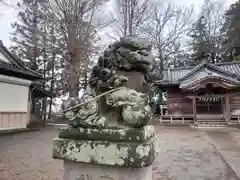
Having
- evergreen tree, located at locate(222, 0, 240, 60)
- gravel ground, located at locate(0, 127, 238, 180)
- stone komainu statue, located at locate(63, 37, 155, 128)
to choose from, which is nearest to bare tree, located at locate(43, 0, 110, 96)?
gravel ground, located at locate(0, 127, 238, 180)

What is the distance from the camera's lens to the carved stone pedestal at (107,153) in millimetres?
1268

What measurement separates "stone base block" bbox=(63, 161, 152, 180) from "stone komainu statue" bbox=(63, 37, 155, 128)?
0.78 feet

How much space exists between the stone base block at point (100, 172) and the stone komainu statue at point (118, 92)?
0.24 meters

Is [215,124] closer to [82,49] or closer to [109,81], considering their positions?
[82,49]

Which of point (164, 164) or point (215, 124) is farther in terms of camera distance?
point (215, 124)

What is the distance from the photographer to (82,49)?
1445cm

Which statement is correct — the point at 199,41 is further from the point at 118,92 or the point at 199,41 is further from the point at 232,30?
the point at 118,92

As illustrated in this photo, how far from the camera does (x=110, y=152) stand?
4.24 feet

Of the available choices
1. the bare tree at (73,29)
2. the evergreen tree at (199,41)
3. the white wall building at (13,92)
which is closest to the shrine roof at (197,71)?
the bare tree at (73,29)

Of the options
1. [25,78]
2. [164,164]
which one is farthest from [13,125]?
[164,164]

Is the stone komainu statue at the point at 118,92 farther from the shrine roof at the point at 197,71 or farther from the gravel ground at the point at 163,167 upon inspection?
the shrine roof at the point at 197,71

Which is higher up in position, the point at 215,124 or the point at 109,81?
the point at 109,81

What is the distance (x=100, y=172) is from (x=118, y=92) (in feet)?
1.61

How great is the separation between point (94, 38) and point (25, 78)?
5.65 meters
